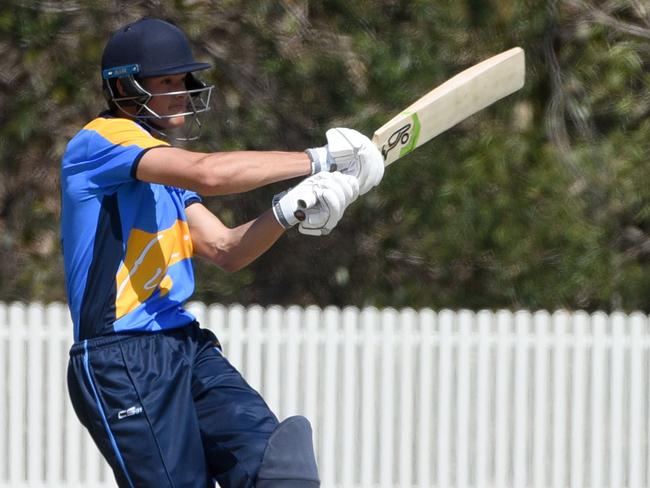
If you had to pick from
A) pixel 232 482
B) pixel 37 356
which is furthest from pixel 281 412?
pixel 232 482

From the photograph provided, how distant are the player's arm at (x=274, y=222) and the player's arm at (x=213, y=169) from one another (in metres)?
0.08

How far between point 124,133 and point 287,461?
2.61 ft

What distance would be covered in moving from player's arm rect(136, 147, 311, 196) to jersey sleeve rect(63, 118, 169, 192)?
0.12 feet

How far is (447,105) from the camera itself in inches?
139

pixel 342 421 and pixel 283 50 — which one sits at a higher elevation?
pixel 283 50

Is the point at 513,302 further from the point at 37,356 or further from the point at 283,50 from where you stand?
the point at 37,356

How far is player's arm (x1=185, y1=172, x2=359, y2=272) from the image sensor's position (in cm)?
284

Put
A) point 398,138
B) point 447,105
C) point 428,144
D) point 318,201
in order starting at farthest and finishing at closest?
point 428,144
point 447,105
point 398,138
point 318,201

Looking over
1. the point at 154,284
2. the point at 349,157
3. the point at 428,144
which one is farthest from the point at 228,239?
the point at 428,144

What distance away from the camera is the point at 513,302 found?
6809mm

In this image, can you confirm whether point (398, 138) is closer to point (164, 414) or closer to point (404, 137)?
point (404, 137)

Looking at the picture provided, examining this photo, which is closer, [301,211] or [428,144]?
[301,211]

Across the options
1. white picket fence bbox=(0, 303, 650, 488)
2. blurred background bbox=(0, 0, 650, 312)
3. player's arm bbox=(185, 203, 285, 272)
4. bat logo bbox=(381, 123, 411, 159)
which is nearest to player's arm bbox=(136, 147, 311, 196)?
player's arm bbox=(185, 203, 285, 272)

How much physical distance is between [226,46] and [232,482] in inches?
160
